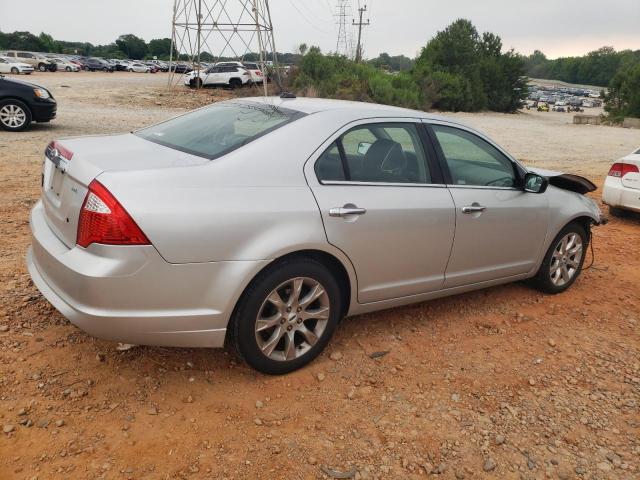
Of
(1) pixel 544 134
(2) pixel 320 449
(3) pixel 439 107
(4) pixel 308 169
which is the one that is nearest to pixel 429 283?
(4) pixel 308 169

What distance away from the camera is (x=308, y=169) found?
10.4 ft

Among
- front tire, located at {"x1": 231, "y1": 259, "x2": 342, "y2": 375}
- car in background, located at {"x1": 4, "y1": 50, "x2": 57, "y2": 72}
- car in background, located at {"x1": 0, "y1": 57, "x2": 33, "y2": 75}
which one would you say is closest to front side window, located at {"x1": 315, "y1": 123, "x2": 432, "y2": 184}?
front tire, located at {"x1": 231, "y1": 259, "x2": 342, "y2": 375}

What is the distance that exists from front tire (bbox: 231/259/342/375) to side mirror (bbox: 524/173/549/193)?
6.15ft

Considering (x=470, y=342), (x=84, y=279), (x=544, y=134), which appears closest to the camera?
(x=84, y=279)

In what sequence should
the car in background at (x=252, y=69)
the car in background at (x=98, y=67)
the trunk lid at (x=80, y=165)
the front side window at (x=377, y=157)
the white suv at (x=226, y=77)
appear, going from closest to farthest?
the trunk lid at (x=80, y=165) < the front side window at (x=377, y=157) < the car in background at (x=252, y=69) < the white suv at (x=226, y=77) < the car in background at (x=98, y=67)

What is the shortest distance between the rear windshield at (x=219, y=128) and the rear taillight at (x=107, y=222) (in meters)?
0.63

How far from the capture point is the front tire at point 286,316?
298 cm

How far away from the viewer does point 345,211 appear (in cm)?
320

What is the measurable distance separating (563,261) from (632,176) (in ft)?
12.1

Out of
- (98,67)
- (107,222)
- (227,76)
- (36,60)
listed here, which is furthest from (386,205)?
(98,67)

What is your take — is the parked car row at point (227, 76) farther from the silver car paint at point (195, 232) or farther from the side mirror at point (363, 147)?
the silver car paint at point (195, 232)

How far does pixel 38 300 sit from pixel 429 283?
2781mm

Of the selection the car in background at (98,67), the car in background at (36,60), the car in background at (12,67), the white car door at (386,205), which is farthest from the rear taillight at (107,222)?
the car in background at (98,67)

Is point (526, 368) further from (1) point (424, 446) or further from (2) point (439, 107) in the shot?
(2) point (439, 107)
